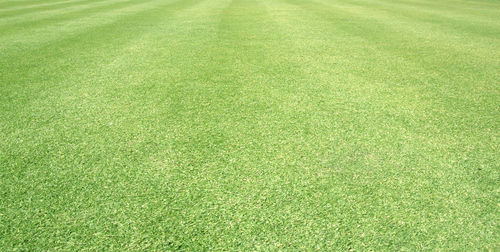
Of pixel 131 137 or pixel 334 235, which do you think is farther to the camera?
pixel 131 137

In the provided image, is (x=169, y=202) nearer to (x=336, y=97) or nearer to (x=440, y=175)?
(x=440, y=175)

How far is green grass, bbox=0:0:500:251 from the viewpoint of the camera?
60.8 inches

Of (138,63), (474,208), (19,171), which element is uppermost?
(138,63)

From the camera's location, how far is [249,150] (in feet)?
7.26

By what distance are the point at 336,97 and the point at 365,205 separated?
1.62 m

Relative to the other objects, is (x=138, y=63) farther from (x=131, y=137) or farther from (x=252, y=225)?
(x=252, y=225)

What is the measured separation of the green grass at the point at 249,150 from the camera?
1545 millimetres

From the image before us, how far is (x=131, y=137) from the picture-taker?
7.81 ft

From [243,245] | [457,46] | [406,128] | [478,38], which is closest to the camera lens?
[243,245]

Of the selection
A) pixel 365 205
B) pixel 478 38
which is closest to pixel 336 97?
pixel 365 205

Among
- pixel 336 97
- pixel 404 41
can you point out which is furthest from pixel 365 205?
pixel 404 41

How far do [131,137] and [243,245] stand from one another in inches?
52.1

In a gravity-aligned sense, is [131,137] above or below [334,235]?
above

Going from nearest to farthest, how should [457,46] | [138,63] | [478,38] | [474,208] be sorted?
[474,208]
[138,63]
[457,46]
[478,38]
